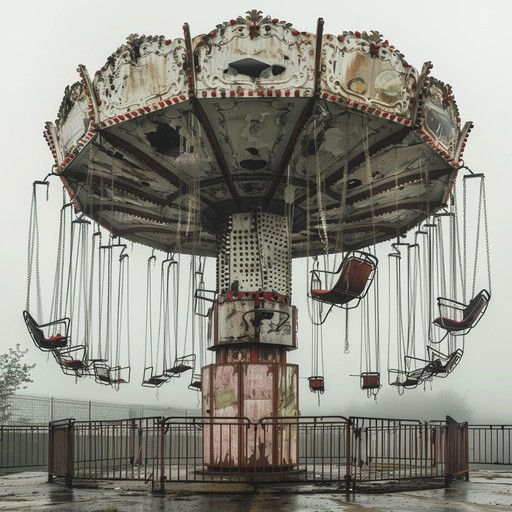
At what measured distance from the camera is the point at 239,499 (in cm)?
1288

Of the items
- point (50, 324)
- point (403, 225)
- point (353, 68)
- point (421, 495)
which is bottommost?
point (421, 495)

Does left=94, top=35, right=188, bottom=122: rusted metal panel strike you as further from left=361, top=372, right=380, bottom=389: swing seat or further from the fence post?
left=361, top=372, right=380, bottom=389: swing seat

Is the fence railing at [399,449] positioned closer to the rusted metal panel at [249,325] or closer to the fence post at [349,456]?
the fence post at [349,456]

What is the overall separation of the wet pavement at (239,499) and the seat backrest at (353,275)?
354 centimetres

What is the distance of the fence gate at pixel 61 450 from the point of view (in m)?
15.7

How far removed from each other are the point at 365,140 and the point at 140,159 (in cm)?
496

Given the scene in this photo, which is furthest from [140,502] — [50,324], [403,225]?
[403,225]

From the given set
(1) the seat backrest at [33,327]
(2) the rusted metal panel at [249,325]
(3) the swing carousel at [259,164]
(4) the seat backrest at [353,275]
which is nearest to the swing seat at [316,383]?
(3) the swing carousel at [259,164]

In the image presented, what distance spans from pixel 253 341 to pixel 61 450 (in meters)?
4.58

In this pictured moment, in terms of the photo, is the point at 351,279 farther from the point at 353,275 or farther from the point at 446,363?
the point at 446,363

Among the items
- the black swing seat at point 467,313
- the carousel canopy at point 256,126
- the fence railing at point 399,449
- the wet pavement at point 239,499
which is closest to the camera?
the wet pavement at point 239,499

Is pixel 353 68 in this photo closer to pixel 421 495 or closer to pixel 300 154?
pixel 300 154

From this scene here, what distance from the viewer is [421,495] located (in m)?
13.7

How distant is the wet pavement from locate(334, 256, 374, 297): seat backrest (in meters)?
3.54
